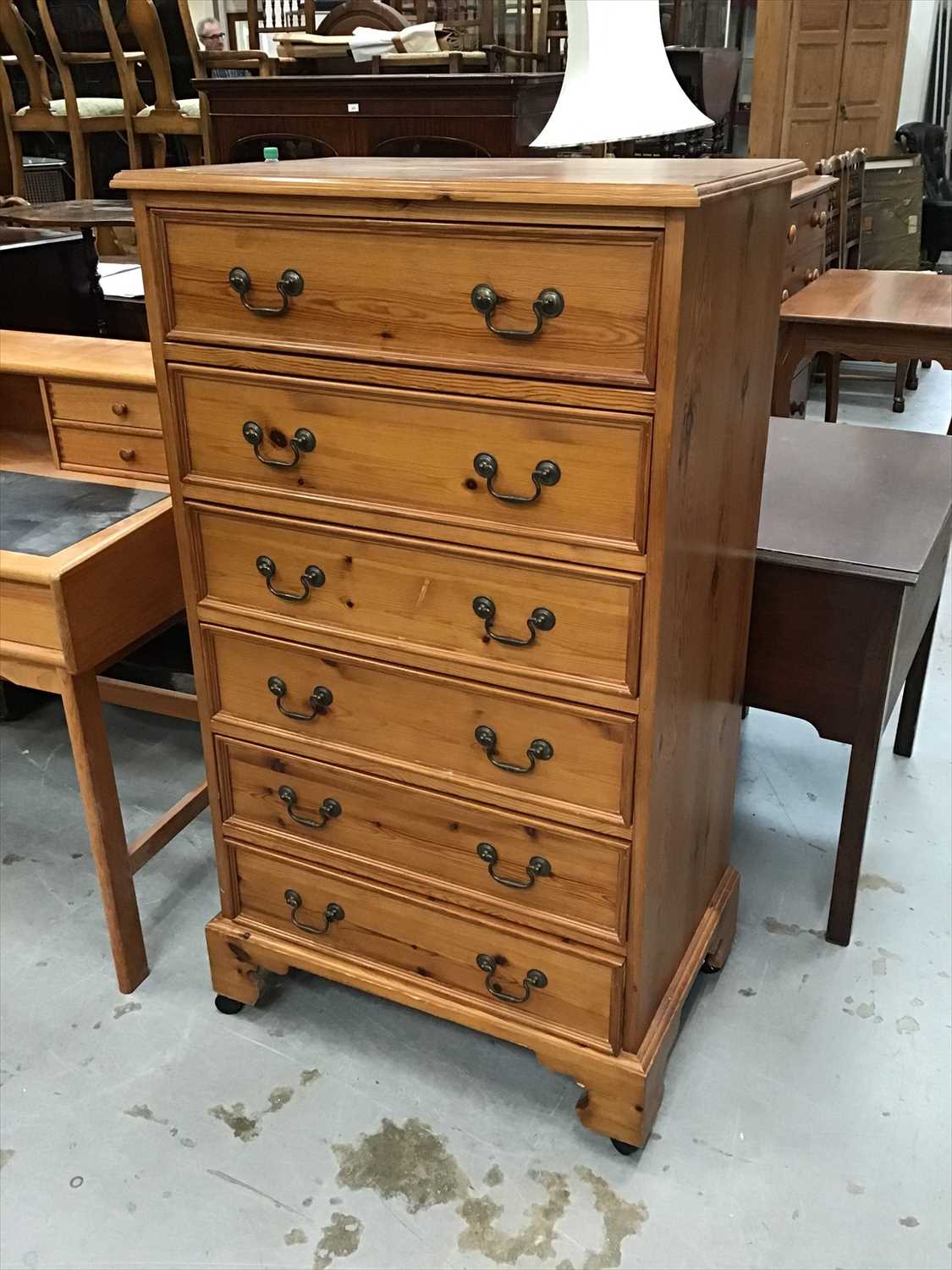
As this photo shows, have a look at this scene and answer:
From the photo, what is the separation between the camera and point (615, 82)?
1545 mm

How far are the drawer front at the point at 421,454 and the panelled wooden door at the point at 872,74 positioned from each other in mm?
7076

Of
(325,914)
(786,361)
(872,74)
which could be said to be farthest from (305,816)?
(872,74)

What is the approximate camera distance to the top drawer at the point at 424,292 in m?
1.05

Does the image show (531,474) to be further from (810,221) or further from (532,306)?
(810,221)

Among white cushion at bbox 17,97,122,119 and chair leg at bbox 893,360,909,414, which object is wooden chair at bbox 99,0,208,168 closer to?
white cushion at bbox 17,97,122,119

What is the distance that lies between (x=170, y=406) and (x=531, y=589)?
53cm

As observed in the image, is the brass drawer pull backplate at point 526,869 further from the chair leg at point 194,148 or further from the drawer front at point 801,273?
the chair leg at point 194,148

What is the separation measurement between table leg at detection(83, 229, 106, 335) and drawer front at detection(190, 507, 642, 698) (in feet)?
3.70

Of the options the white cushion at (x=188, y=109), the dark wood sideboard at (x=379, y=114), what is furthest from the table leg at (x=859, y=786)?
the white cushion at (x=188, y=109)

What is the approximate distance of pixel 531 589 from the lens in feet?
4.03

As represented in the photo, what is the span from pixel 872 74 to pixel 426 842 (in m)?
7.28

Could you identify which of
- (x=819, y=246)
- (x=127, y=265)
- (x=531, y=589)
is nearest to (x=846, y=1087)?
(x=531, y=589)

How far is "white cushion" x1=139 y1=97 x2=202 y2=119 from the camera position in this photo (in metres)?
5.75

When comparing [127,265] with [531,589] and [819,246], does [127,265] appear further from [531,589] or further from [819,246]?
[819,246]
